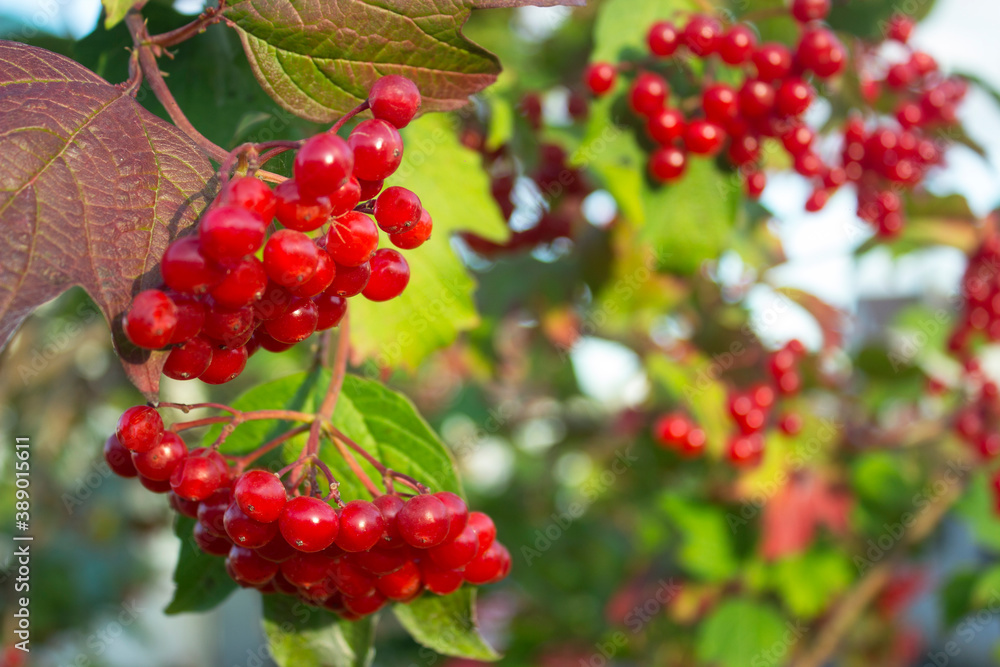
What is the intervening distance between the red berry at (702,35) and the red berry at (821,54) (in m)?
0.13

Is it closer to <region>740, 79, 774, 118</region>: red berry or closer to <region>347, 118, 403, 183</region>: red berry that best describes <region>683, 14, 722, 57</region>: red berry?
<region>740, 79, 774, 118</region>: red berry

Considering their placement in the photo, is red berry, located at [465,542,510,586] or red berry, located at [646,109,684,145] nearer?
red berry, located at [465,542,510,586]

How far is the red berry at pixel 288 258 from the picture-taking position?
0.46m

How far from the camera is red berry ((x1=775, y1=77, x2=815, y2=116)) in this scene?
1.08 metres

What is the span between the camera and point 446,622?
709 mm

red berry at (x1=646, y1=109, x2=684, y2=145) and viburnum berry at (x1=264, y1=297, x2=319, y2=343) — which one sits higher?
viburnum berry at (x1=264, y1=297, x2=319, y2=343)

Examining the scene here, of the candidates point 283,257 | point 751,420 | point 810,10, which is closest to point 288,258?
point 283,257

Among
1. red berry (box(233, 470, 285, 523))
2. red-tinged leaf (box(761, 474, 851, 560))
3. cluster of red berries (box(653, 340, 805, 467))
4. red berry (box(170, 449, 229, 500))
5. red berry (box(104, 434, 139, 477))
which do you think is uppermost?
red berry (box(233, 470, 285, 523))

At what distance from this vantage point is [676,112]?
1104mm

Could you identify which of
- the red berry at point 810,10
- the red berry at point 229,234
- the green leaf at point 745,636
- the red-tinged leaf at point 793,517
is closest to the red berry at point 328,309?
the red berry at point 229,234

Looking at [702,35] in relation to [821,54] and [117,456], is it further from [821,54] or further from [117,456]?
[117,456]

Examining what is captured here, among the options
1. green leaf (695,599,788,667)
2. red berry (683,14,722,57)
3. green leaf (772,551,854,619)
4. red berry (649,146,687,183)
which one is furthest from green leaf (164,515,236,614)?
green leaf (772,551,854,619)

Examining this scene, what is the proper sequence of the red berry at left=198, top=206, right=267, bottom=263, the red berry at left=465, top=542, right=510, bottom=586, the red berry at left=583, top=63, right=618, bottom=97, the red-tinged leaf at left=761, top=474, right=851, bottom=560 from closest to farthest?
the red berry at left=198, top=206, right=267, bottom=263 → the red berry at left=465, top=542, right=510, bottom=586 → the red berry at left=583, top=63, right=618, bottom=97 → the red-tinged leaf at left=761, top=474, right=851, bottom=560

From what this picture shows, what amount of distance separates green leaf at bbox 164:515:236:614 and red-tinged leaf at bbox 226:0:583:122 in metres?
0.43
